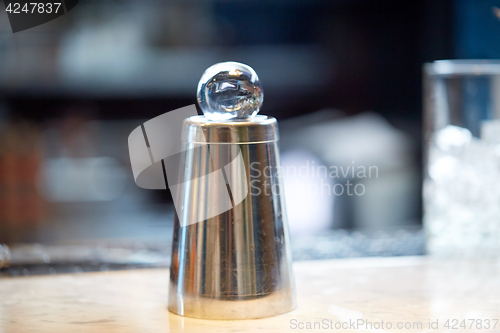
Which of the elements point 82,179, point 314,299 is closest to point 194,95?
point 82,179

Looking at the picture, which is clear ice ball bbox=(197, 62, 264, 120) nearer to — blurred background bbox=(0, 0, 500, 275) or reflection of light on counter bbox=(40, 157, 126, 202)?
blurred background bbox=(0, 0, 500, 275)

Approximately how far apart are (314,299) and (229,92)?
0.23 metres

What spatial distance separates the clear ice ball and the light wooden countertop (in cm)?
19

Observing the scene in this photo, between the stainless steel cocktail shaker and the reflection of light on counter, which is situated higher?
the stainless steel cocktail shaker

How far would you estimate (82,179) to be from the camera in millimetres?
2037

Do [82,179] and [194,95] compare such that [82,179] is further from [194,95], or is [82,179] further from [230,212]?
[230,212]

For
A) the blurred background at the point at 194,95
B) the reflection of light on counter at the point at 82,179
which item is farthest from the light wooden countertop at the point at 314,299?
the reflection of light on counter at the point at 82,179

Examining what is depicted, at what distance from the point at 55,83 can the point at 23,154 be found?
278mm

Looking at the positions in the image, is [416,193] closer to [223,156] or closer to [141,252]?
[141,252]

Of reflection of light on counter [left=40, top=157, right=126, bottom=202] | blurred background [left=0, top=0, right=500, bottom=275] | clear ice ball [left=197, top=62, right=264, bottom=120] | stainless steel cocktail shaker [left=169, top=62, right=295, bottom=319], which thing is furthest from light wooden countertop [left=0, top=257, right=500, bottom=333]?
reflection of light on counter [left=40, top=157, right=126, bottom=202]

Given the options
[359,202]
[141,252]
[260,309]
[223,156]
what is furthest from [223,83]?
[359,202]

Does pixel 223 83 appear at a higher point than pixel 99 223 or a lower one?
higher

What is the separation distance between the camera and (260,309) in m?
0.49

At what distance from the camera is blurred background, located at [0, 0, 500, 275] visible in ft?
6.31
